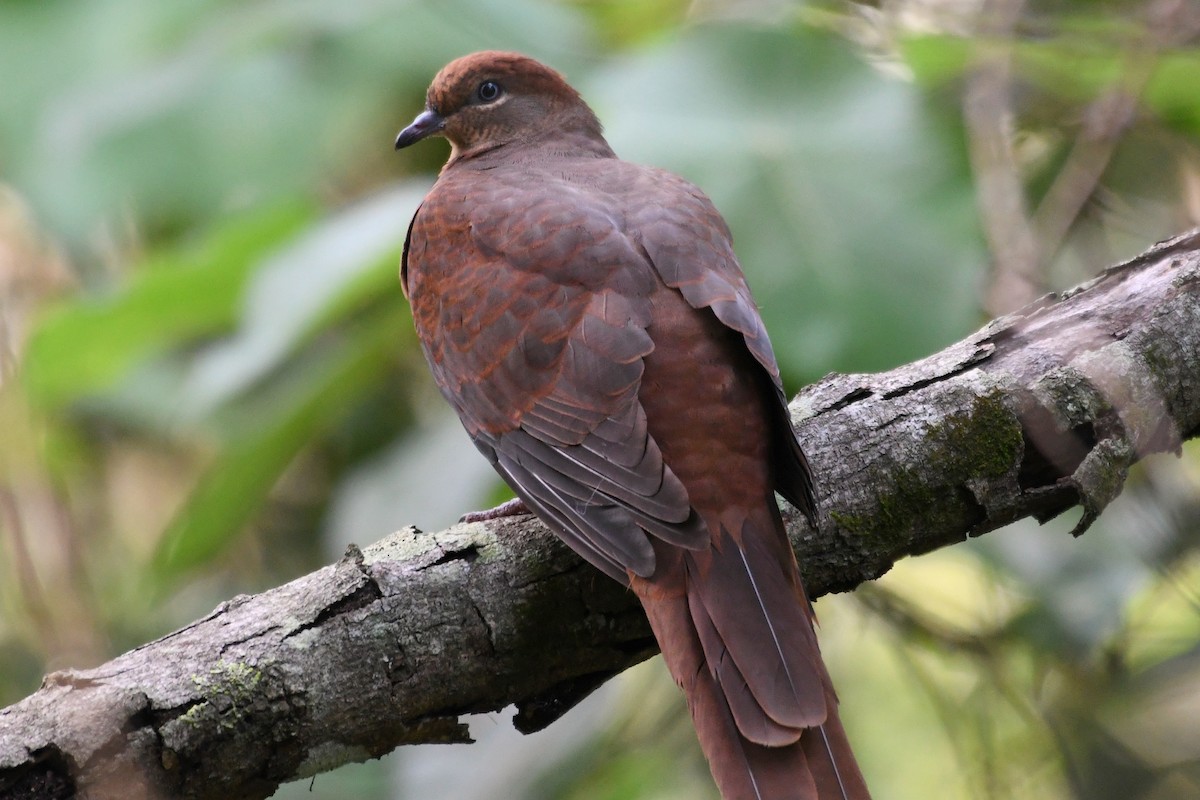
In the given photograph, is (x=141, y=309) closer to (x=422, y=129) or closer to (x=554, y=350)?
(x=422, y=129)

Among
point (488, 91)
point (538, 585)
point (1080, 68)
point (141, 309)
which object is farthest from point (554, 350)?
point (1080, 68)

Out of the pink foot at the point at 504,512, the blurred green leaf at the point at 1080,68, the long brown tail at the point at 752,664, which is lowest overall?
the long brown tail at the point at 752,664

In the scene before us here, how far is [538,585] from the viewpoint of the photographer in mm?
2514

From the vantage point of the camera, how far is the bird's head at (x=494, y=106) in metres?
4.05

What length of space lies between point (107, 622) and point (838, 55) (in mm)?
3260

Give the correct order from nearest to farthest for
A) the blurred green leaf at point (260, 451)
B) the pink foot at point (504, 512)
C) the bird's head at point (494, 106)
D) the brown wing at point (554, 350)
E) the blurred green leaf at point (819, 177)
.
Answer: the brown wing at point (554, 350) < the pink foot at point (504, 512) < the blurred green leaf at point (819, 177) < the blurred green leaf at point (260, 451) < the bird's head at point (494, 106)

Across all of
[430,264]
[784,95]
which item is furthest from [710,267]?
[784,95]

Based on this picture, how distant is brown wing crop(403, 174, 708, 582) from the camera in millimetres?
2490

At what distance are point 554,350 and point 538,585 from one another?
0.57m

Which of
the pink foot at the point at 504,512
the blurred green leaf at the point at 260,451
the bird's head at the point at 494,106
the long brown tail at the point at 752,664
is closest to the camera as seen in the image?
the long brown tail at the point at 752,664

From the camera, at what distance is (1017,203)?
3582 millimetres

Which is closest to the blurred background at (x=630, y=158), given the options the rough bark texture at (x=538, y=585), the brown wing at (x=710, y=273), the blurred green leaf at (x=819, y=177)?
the blurred green leaf at (x=819, y=177)

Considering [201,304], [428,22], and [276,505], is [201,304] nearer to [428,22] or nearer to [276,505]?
[276,505]

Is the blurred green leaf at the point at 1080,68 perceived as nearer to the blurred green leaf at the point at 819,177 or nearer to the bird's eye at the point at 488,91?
the blurred green leaf at the point at 819,177
